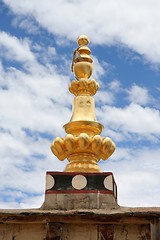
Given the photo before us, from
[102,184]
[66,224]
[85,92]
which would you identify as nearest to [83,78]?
[85,92]

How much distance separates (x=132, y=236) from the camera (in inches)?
314

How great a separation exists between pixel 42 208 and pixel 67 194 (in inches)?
20.0

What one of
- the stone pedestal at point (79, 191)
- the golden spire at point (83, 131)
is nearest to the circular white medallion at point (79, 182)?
the stone pedestal at point (79, 191)

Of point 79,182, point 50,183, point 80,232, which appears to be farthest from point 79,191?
point 80,232

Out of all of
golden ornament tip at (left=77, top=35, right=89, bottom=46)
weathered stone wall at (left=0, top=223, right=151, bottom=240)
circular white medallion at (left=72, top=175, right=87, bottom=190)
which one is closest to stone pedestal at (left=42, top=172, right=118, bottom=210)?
circular white medallion at (left=72, top=175, right=87, bottom=190)

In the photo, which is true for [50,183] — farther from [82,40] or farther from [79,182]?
[82,40]

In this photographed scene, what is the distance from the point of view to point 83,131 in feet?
32.4

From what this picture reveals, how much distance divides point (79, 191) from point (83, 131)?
1.59 metres

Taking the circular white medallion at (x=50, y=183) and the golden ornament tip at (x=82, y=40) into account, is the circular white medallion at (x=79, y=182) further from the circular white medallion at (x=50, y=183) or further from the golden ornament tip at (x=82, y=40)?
the golden ornament tip at (x=82, y=40)

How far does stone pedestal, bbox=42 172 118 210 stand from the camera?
28.1 feet

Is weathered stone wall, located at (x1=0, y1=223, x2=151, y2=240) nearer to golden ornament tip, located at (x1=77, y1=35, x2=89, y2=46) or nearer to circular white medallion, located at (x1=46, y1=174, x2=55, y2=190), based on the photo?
circular white medallion, located at (x1=46, y1=174, x2=55, y2=190)

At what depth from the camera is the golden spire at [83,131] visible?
9.38 m

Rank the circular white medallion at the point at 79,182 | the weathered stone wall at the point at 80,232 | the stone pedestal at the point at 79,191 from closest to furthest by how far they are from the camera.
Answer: the weathered stone wall at the point at 80,232 → the stone pedestal at the point at 79,191 → the circular white medallion at the point at 79,182

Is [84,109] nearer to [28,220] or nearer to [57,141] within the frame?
[57,141]
